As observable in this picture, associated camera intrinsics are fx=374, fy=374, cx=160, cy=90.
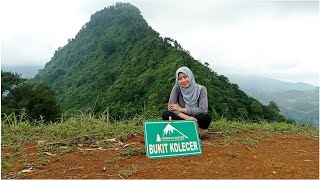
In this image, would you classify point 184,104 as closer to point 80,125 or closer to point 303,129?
point 80,125

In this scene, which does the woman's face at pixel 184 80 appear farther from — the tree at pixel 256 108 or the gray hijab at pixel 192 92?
the tree at pixel 256 108

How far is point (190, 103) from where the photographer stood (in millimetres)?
4777

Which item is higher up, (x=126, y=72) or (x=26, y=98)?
(x=126, y=72)

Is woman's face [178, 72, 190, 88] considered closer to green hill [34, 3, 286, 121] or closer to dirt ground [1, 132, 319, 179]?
dirt ground [1, 132, 319, 179]

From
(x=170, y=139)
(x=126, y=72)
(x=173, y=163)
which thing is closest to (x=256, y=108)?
(x=170, y=139)

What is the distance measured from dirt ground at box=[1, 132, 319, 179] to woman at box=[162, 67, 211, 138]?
0.29 meters

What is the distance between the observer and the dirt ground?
320 cm

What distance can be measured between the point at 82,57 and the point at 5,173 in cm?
5604

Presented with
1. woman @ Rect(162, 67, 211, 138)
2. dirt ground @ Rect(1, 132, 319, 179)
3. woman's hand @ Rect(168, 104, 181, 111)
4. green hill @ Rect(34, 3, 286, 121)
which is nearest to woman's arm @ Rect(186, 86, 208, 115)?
woman @ Rect(162, 67, 211, 138)

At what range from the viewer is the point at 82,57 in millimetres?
57938

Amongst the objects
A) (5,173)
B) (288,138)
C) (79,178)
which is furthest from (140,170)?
(288,138)

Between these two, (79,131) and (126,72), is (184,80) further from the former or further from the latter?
(126,72)

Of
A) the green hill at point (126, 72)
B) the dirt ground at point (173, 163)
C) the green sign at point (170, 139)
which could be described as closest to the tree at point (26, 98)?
the green hill at point (126, 72)

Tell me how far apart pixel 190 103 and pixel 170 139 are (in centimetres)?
107
